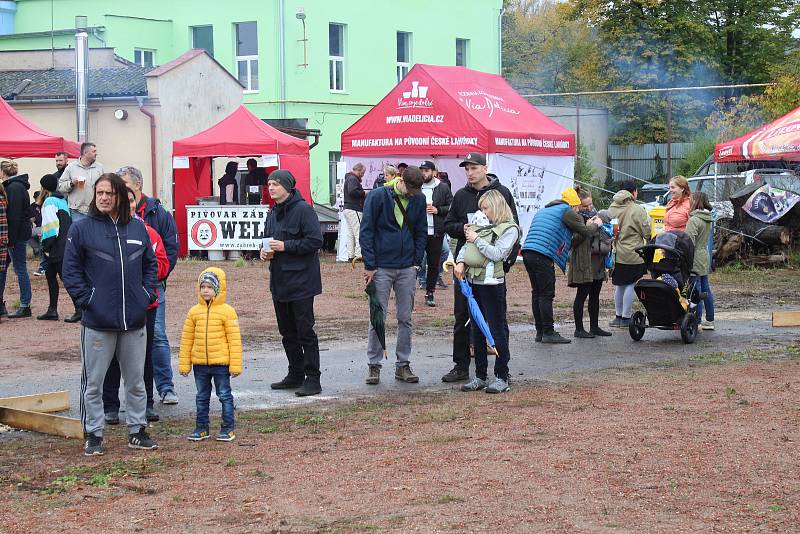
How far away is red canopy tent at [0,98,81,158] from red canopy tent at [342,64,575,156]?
19.3 ft

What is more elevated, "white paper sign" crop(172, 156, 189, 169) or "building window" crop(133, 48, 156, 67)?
"building window" crop(133, 48, 156, 67)

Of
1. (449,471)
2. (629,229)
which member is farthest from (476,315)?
(629,229)

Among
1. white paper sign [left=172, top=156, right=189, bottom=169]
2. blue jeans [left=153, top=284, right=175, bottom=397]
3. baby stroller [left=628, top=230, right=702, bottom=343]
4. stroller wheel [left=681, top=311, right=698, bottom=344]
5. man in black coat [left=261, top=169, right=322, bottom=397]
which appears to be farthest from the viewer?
white paper sign [left=172, top=156, right=189, bottom=169]

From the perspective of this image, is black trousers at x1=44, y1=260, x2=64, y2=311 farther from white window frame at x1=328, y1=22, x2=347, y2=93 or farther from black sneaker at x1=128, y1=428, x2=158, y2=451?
white window frame at x1=328, y1=22, x2=347, y2=93

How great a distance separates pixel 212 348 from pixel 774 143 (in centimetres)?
1102

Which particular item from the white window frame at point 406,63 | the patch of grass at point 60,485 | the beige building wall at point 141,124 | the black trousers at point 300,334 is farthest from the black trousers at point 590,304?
the white window frame at point 406,63

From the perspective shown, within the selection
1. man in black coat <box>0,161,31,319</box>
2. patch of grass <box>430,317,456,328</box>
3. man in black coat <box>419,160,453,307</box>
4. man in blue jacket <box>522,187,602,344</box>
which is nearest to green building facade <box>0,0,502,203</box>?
man in black coat <box>419,160,453,307</box>

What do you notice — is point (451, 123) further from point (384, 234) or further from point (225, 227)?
point (384, 234)

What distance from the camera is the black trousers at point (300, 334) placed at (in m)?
9.59

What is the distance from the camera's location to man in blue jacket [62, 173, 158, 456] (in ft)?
24.4

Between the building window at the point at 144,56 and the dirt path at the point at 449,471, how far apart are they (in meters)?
31.7

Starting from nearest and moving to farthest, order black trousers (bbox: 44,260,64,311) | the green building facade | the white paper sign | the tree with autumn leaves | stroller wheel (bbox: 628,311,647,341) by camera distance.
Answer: stroller wheel (bbox: 628,311,647,341) < black trousers (bbox: 44,260,64,311) < the white paper sign < the green building facade < the tree with autumn leaves

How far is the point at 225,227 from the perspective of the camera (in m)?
23.7

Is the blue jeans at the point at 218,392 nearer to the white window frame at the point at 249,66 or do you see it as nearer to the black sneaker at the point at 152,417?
the black sneaker at the point at 152,417
